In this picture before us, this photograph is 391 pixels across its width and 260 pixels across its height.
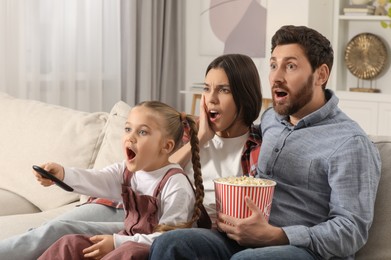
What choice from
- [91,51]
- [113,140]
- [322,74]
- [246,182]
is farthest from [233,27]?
[246,182]

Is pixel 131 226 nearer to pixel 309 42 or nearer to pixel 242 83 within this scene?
pixel 242 83

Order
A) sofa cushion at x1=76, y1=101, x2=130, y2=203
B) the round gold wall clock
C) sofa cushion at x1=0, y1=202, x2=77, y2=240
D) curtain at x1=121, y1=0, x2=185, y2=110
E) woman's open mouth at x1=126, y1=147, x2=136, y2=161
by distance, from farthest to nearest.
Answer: curtain at x1=121, y1=0, x2=185, y2=110
the round gold wall clock
sofa cushion at x1=76, y1=101, x2=130, y2=203
sofa cushion at x1=0, y1=202, x2=77, y2=240
woman's open mouth at x1=126, y1=147, x2=136, y2=161

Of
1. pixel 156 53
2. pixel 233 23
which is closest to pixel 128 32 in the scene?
pixel 156 53

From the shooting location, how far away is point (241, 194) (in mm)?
1909

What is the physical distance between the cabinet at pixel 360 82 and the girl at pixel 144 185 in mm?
3085

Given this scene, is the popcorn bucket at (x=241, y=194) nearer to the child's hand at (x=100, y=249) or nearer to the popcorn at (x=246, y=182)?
the popcorn at (x=246, y=182)

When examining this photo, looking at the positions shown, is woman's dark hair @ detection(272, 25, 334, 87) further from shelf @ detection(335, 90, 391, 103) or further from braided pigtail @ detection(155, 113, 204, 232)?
shelf @ detection(335, 90, 391, 103)

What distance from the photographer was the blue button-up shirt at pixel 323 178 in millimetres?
1956

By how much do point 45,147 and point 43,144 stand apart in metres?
0.02

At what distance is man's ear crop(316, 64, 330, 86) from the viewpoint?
2195 mm

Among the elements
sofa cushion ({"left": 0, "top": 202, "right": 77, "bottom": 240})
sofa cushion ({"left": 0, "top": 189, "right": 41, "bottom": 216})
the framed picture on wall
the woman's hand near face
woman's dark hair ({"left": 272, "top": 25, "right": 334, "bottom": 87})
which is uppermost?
the framed picture on wall

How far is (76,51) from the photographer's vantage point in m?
5.13

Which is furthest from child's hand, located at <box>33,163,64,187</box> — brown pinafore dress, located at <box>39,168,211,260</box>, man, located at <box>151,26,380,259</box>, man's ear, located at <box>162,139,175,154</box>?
man, located at <box>151,26,380,259</box>

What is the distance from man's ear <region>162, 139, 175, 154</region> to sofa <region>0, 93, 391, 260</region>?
2.15ft
